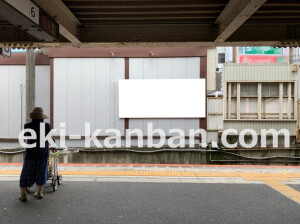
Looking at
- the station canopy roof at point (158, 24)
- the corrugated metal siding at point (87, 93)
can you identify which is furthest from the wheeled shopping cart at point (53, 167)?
the corrugated metal siding at point (87, 93)

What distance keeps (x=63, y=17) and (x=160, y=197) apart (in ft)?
12.6

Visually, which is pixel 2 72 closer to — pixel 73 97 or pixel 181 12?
pixel 73 97

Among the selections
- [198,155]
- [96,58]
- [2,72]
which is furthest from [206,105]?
[2,72]

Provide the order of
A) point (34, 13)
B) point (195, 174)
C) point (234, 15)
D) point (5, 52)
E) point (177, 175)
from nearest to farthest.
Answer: point (34, 13)
point (234, 15)
point (177, 175)
point (195, 174)
point (5, 52)

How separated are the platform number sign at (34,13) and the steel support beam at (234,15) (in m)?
3.05

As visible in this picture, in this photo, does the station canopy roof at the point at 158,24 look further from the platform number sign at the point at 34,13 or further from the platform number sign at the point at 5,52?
the platform number sign at the point at 5,52

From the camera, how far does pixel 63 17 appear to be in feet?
19.1

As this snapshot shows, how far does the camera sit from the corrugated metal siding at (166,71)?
43.3 ft

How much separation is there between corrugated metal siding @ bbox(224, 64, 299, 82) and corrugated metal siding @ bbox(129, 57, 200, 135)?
7.24ft

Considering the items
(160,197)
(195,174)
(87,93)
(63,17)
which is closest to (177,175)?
(195,174)

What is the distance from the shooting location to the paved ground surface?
503 cm

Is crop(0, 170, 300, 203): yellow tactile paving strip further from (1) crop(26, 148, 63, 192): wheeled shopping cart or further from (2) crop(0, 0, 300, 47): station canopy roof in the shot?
(2) crop(0, 0, 300, 47): station canopy roof

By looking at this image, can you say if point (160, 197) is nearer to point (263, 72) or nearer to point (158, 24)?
point (158, 24)

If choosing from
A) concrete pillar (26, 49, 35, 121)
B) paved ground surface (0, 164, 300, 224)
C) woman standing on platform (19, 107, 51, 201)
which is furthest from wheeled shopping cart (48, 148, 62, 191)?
concrete pillar (26, 49, 35, 121)
